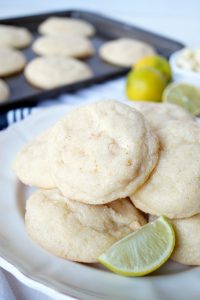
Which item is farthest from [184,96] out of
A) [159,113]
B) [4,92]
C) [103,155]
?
[103,155]

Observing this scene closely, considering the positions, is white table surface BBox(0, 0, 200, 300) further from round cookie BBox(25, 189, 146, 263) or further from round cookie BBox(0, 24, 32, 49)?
round cookie BBox(25, 189, 146, 263)

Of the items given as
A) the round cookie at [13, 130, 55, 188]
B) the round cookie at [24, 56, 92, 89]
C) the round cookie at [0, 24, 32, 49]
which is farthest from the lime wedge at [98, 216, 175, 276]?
the round cookie at [0, 24, 32, 49]

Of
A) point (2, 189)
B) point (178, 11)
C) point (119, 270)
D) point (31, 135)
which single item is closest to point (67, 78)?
point (31, 135)

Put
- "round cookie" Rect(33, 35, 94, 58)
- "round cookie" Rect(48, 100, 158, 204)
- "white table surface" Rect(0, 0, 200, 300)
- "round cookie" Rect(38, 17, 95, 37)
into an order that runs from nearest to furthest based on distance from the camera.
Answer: "round cookie" Rect(48, 100, 158, 204), "round cookie" Rect(33, 35, 94, 58), "round cookie" Rect(38, 17, 95, 37), "white table surface" Rect(0, 0, 200, 300)

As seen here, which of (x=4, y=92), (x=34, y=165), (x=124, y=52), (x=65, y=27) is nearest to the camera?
(x=34, y=165)

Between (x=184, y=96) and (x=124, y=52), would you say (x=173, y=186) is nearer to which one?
(x=184, y=96)

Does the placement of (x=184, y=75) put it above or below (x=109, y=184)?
below

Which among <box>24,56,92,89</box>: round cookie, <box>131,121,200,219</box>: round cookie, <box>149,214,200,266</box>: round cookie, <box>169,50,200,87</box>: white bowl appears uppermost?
<box>131,121,200,219</box>: round cookie
